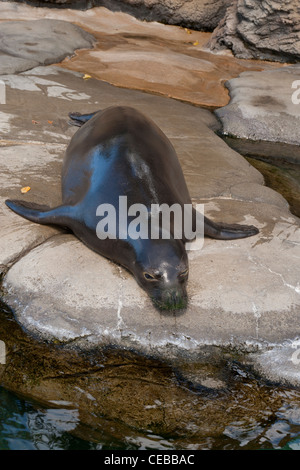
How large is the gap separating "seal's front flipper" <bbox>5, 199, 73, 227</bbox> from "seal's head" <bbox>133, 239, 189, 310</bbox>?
84cm

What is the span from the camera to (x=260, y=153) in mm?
7516

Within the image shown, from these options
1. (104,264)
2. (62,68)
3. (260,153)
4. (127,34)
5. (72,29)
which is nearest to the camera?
(104,264)

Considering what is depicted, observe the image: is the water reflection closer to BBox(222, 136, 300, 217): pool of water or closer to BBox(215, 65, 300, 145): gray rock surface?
BBox(222, 136, 300, 217): pool of water

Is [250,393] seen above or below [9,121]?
below

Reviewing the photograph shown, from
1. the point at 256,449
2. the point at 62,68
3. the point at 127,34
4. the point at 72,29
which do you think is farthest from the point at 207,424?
the point at 127,34

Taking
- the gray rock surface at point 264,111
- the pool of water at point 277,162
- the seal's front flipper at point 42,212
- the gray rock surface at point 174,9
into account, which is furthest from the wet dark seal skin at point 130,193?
the gray rock surface at point 174,9

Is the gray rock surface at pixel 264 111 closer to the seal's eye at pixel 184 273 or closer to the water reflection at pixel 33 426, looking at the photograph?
the seal's eye at pixel 184 273

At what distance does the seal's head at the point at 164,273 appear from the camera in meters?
3.81

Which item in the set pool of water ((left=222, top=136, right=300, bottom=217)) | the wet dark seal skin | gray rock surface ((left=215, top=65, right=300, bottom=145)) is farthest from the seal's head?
gray rock surface ((left=215, top=65, right=300, bottom=145))

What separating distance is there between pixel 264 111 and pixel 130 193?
4391 millimetres

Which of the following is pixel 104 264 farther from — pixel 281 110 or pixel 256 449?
pixel 281 110

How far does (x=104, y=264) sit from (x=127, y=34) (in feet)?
30.0

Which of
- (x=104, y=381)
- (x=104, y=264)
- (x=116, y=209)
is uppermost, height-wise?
(x=116, y=209)

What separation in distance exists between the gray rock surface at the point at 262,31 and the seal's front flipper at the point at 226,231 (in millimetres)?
7674
